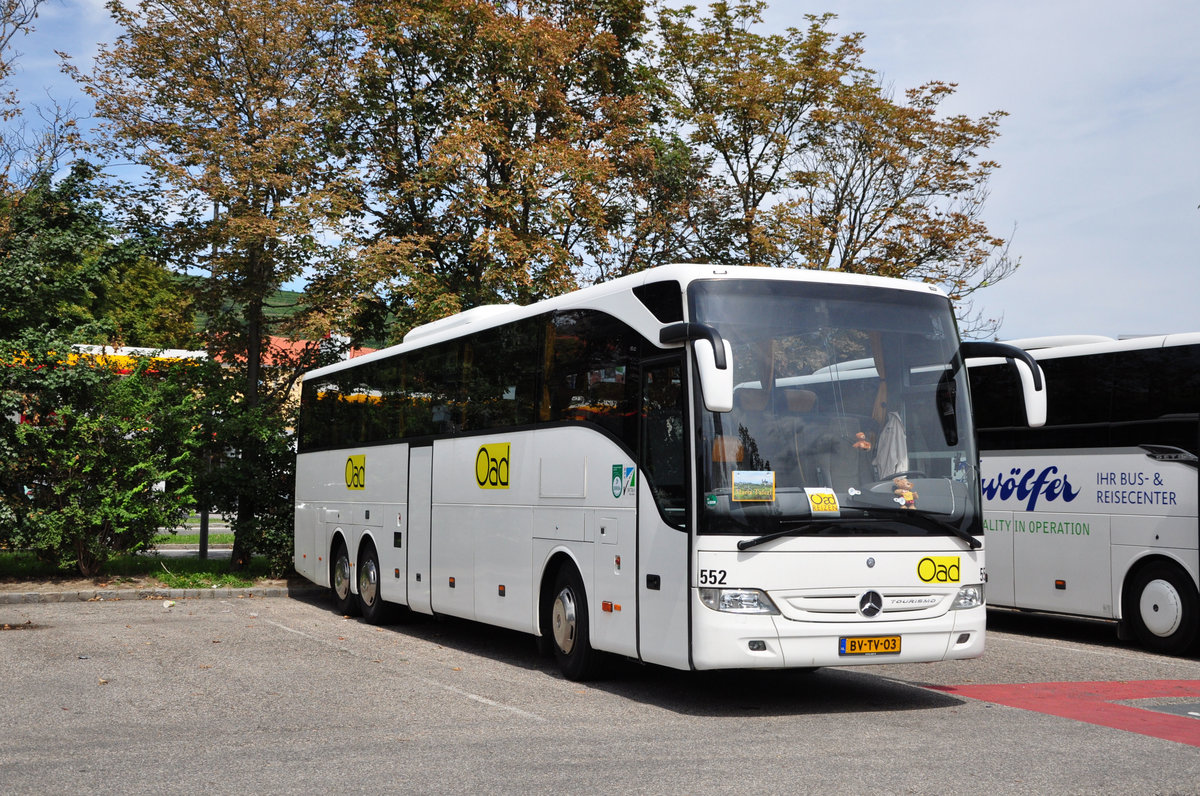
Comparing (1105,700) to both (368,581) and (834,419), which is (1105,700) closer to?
(834,419)

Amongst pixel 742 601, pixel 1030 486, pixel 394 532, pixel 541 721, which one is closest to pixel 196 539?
pixel 394 532

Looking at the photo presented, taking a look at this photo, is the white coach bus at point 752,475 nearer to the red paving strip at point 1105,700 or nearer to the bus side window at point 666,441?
the bus side window at point 666,441

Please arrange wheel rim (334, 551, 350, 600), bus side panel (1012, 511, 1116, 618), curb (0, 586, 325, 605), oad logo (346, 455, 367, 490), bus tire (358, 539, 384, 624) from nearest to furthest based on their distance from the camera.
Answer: bus side panel (1012, 511, 1116, 618)
bus tire (358, 539, 384, 624)
oad logo (346, 455, 367, 490)
wheel rim (334, 551, 350, 600)
curb (0, 586, 325, 605)

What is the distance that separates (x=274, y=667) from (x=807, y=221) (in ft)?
58.3

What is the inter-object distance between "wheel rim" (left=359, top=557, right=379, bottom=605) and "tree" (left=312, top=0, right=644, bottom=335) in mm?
5677

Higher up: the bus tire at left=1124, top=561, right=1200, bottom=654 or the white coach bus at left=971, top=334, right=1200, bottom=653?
the white coach bus at left=971, top=334, right=1200, bottom=653

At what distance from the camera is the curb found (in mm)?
17781

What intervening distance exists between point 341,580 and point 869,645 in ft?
33.7

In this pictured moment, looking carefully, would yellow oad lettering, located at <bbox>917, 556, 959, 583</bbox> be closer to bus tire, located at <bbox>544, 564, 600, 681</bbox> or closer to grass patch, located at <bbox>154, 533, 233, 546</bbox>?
bus tire, located at <bbox>544, 564, 600, 681</bbox>

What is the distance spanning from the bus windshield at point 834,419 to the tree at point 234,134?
40.1 feet

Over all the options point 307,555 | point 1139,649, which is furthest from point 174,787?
point 307,555

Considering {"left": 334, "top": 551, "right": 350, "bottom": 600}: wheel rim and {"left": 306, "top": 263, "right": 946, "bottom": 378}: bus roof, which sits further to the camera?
{"left": 334, "top": 551, "right": 350, "bottom": 600}: wheel rim

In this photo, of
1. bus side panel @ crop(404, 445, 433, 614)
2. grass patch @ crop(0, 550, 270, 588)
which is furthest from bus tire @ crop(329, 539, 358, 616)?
grass patch @ crop(0, 550, 270, 588)

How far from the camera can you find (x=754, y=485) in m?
9.30
